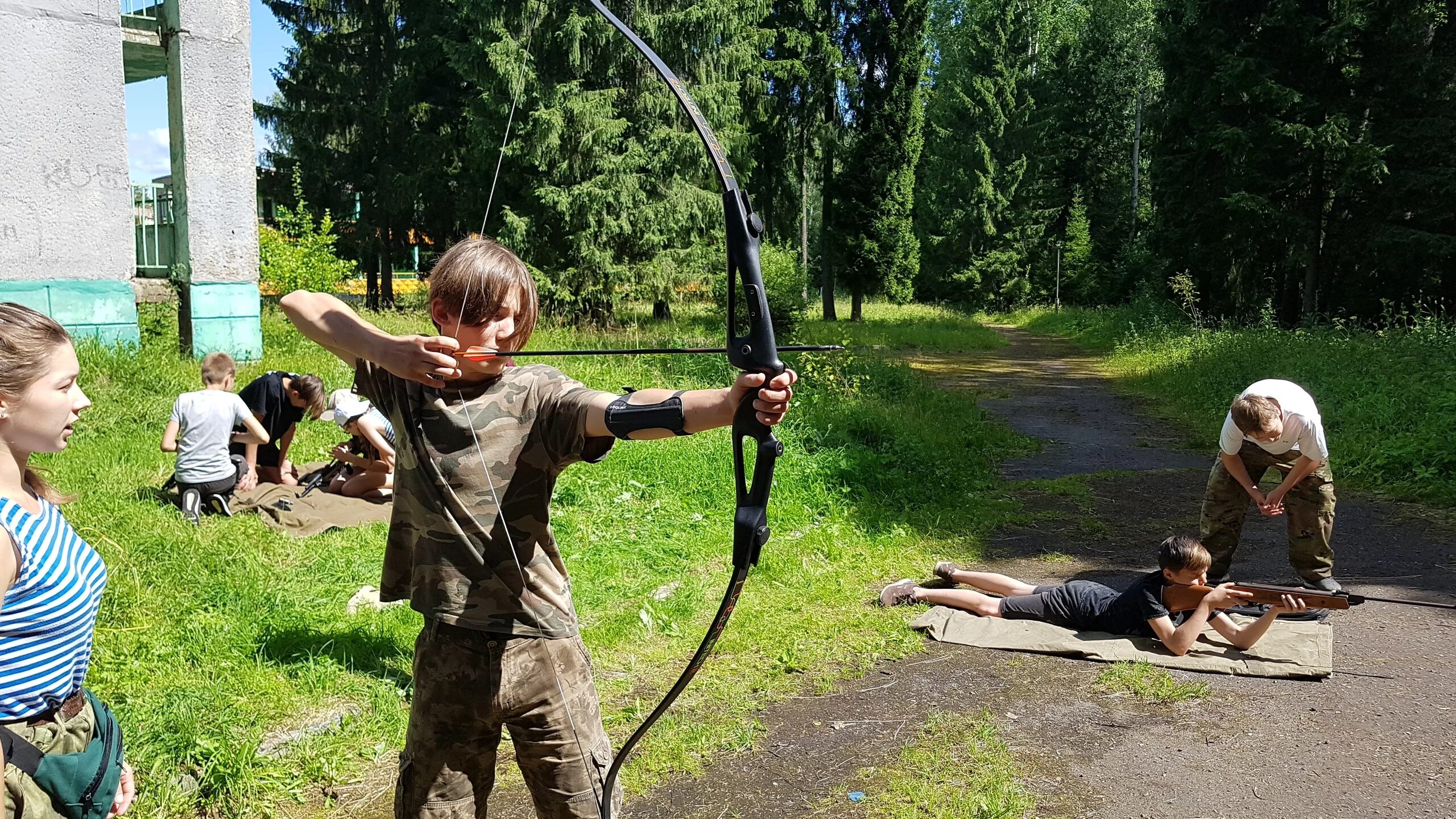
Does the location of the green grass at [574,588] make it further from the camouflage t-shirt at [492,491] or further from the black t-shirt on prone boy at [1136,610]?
the camouflage t-shirt at [492,491]

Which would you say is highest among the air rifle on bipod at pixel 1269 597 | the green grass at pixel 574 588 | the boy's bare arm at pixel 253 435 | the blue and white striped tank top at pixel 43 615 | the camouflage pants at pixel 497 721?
the blue and white striped tank top at pixel 43 615

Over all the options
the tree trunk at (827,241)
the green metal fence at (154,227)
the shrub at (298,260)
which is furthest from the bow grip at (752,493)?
the tree trunk at (827,241)

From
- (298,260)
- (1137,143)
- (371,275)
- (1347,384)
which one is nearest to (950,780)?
(1347,384)

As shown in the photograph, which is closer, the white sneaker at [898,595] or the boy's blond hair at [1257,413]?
the boy's blond hair at [1257,413]

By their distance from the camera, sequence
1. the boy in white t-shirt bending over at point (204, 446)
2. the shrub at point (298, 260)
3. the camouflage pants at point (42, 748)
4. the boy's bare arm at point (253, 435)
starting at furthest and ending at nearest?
the shrub at point (298, 260), the boy's bare arm at point (253, 435), the boy in white t-shirt bending over at point (204, 446), the camouflage pants at point (42, 748)

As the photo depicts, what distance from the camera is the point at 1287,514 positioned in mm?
5566

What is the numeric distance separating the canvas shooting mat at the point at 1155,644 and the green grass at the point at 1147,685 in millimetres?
121

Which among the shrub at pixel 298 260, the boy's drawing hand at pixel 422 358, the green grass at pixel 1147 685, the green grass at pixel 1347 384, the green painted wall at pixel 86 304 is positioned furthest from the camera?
the shrub at pixel 298 260

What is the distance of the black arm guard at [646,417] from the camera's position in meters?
2.00

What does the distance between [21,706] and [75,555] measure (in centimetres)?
27

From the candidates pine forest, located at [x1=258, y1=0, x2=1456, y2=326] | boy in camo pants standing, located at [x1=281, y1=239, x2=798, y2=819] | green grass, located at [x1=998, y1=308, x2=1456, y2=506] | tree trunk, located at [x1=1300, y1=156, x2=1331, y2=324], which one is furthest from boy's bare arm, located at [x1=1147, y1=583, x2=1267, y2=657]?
tree trunk, located at [x1=1300, y1=156, x2=1331, y2=324]

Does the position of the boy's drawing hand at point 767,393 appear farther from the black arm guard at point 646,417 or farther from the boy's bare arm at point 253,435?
the boy's bare arm at point 253,435

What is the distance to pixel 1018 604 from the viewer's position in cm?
537

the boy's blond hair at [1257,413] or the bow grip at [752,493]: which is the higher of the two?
the bow grip at [752,493]
